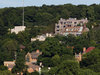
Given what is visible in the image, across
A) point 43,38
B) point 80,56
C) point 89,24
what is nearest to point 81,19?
point 89,24

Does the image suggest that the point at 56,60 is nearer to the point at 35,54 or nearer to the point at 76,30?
the point at 35,54

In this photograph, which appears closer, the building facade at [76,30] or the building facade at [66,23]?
the building facade at [76,30]

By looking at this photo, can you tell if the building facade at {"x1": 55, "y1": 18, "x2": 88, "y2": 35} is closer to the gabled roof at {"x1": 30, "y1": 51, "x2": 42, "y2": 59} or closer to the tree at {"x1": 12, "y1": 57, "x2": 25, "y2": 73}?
the gabled roof at {"x1": 30, "y1": 51, "x2": 42, "y2": 59}

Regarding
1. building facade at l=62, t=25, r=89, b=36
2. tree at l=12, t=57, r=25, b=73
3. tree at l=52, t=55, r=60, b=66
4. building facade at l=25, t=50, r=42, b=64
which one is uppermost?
building facade at l=62, t=25, r=89, b=36

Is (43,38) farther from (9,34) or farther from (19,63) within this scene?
(19,63)

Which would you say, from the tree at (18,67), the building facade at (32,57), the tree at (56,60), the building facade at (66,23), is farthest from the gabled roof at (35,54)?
the building facade at (66,23)

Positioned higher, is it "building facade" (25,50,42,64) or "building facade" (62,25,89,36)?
"building facade" (62,25,89,36)

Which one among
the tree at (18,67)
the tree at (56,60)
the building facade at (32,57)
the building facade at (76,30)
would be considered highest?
the building facade at (76,30)

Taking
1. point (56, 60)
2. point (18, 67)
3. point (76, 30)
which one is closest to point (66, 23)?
point (76, 30)

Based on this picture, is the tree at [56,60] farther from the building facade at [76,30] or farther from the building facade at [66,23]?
the building facade at [66,23]

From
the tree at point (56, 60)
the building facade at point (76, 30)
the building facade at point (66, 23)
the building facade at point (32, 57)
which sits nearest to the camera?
the tree at point (56, 60)

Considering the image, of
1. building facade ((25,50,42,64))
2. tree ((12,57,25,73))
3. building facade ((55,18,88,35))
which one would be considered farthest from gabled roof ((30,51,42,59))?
building facade ((55,18,88,35))
